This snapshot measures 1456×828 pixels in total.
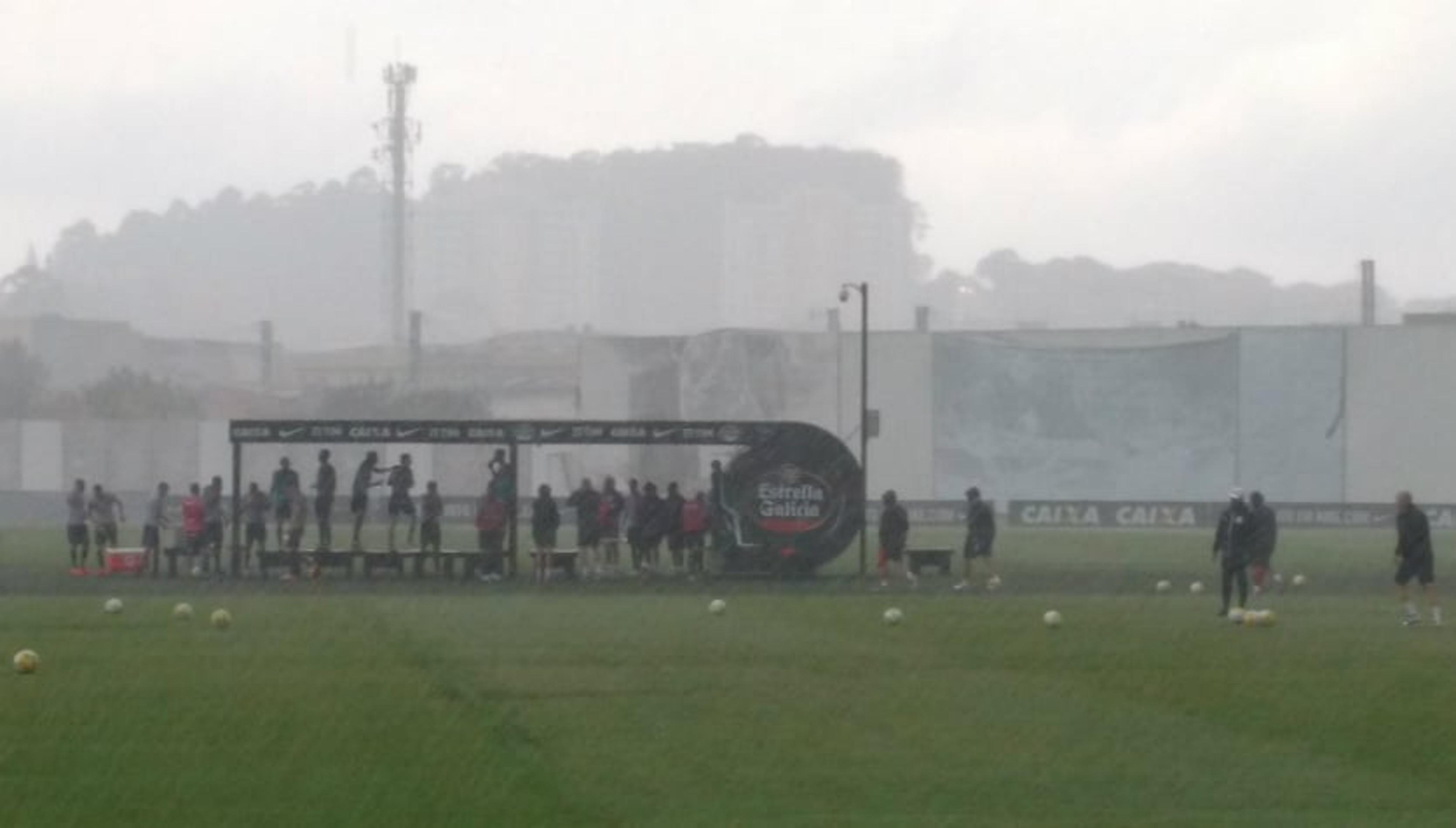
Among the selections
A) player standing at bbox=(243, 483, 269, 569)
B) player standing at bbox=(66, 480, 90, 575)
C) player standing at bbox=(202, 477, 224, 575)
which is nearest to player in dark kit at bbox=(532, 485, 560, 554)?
player standing at bbox=(243, 483, 269, 569)

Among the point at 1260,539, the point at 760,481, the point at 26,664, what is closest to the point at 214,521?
the point at 760,481

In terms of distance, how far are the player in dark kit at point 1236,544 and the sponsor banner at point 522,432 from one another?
13.3m

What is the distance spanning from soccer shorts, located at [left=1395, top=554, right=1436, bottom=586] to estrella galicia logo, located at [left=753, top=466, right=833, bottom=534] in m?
14.2

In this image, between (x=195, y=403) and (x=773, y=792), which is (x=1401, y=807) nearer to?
(x=773, y=792)

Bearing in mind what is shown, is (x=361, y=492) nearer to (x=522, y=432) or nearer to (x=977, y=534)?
(x=522, y=432)

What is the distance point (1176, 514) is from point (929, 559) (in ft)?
124

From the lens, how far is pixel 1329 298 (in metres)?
103

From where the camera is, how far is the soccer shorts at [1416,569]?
1152 inches

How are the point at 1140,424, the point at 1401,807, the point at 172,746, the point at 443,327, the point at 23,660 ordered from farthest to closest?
1. the point at 443,327
2. the point at 1140,424
3. the point at 23,660
4. the point at 172,746
5. the point at 1401,807

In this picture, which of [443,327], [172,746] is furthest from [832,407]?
[172,746]

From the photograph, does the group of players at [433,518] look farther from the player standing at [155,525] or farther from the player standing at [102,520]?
the player standing at [102,520]

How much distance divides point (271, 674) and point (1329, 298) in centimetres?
8687

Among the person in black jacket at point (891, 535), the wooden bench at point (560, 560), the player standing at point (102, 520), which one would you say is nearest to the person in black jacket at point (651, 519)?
the wooden bench at point (560, 560)

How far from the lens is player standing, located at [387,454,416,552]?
136 ft
